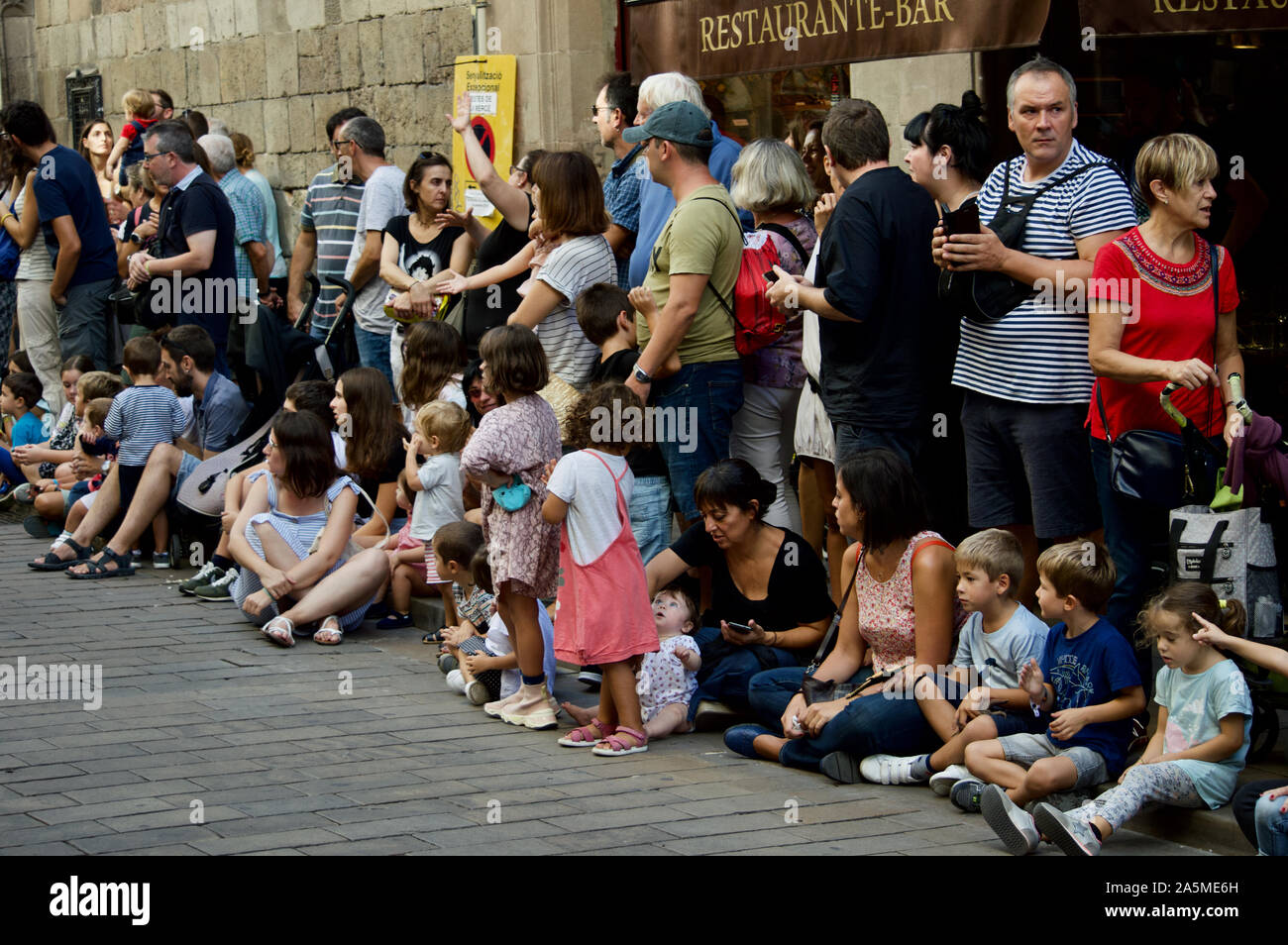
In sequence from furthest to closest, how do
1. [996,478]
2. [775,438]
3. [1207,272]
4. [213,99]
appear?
[213,99] < [775,438] < [996,478] < [1207,272]

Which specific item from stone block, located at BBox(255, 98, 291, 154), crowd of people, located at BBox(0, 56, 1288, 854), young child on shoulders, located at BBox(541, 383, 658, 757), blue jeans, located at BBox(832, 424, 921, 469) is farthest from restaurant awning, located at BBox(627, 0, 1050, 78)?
stone block, located at BBox(255, 98, 291, 154)

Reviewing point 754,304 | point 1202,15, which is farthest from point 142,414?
point 1202,15

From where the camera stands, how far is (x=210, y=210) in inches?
449

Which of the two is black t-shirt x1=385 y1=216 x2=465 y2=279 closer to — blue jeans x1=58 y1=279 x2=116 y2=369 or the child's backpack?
the child's backpack

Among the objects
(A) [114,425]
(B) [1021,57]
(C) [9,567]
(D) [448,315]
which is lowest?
(C) [9,567]

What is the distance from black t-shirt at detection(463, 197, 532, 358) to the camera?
910 cm

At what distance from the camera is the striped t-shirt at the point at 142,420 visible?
10148 millimetres

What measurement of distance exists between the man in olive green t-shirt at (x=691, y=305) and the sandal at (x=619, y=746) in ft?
3.98

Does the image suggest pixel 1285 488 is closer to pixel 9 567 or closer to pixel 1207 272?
pixel 1207 272

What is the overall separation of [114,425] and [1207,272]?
6382 mm

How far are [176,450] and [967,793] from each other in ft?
19.7

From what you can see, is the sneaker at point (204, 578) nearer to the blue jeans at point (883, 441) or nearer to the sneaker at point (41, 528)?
the sneaker at point (41, 528)

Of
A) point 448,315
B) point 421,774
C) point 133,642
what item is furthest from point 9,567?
point 421,774

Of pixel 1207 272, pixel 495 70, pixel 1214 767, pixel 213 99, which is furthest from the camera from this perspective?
pixel 213 99
